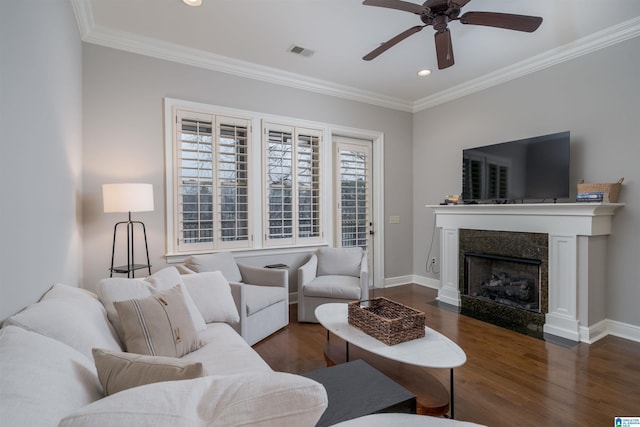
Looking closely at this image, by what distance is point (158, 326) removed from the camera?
165 centimetres

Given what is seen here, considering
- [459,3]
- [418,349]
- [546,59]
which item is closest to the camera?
[418,349]

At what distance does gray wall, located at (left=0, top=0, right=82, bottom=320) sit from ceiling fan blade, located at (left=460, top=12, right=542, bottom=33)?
101 inches

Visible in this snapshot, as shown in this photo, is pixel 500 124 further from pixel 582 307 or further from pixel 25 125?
pixel 25 125

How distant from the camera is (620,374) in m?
2.34

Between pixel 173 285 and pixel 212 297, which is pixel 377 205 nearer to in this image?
pixel 212 297

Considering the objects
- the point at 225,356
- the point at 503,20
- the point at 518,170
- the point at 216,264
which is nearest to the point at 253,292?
the point at 216,264

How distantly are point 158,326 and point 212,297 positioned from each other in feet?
2.18

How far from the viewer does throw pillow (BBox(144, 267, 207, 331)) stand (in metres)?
2.00

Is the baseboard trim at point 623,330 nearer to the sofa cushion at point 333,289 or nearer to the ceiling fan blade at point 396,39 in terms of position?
the sofa cushion at point 333,289

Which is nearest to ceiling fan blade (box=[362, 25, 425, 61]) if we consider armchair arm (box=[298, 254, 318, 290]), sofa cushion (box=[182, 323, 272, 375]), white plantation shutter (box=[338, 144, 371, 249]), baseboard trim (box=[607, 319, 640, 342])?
white plantation shutter (box=[338, 144, 371, 249])

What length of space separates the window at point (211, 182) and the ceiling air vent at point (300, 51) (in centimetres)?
97

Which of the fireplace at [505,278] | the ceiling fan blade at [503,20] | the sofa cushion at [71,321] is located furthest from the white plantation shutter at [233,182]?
the fireplace at [505,278]

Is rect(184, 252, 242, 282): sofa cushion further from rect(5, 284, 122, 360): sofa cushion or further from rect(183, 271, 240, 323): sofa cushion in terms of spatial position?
rect(5, 284, 122, 360): sofa cushion

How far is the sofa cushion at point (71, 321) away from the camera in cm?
117
